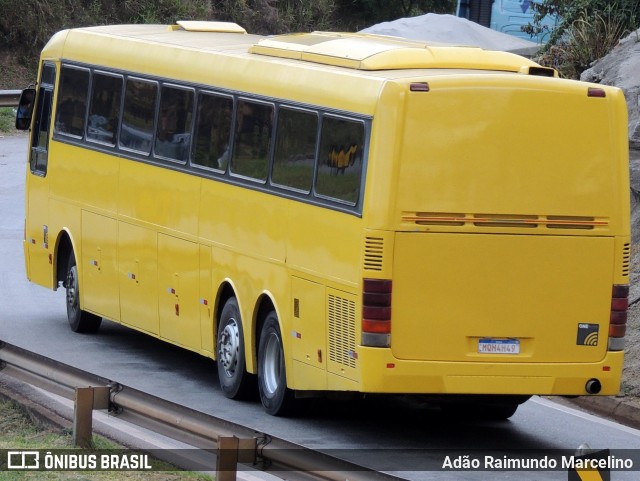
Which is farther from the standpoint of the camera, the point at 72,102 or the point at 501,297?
the point at 72,102

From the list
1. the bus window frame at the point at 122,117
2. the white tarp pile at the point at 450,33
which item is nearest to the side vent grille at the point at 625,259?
the bus window frame at the point at 122,117

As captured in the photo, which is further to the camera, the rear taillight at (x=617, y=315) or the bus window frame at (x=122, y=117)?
the bus window frame at (x=122, y=117)

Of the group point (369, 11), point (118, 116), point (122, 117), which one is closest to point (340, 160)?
point (122, 117)

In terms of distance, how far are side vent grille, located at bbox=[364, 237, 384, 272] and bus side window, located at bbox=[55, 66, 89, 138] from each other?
6.42 metres

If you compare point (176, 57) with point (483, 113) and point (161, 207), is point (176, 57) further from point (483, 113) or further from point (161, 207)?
point (483, 113)

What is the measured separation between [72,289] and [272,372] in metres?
4.84

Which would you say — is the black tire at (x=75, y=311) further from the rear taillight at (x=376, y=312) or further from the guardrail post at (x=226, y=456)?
the guardrail post at (x=226, y=456)

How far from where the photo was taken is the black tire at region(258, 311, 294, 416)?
12.6 meters

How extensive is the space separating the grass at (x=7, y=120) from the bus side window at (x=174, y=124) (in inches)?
774

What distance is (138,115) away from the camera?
15328 millimetres

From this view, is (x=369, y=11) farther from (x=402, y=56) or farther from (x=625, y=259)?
(x=625, y=259)

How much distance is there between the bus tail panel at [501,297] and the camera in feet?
36.3

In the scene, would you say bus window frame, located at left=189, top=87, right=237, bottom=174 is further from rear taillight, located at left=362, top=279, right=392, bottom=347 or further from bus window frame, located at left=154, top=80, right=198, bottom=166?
rear taillight, located at left=362, top=279, right=392, bottom=347

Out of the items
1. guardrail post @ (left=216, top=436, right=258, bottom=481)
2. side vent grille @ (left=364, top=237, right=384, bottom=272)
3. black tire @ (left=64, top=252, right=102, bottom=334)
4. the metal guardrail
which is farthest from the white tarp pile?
guardrail post @ (left=216, top=436, right=258, bottom=481)
